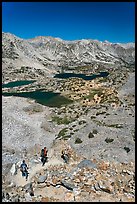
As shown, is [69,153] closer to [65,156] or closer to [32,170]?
[65,156]

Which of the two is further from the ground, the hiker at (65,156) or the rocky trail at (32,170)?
the hiker at (65,156)

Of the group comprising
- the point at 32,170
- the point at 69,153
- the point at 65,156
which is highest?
the point at 69,153

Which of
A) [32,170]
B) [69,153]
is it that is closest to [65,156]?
[69,153]

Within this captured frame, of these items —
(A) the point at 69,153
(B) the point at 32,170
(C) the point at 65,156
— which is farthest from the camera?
(A) the point at 69,153

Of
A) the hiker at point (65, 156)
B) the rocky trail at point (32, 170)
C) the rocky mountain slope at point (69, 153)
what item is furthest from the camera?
the hiker at point (65, 156)

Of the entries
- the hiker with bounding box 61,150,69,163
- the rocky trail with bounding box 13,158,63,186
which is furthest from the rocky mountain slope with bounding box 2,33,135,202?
the hiker with bounding box 61,150,69,163

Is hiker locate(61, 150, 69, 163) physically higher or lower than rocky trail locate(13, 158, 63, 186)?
higher

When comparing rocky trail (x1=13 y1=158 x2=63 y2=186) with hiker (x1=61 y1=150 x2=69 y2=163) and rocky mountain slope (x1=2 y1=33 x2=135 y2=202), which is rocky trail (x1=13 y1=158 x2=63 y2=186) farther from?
hiker (x1=61 y1=150 x2=69 y2=163)

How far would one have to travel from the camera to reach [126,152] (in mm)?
31156

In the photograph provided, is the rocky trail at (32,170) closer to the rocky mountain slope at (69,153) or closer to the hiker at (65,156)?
the rocky mountain slope at (69,153)

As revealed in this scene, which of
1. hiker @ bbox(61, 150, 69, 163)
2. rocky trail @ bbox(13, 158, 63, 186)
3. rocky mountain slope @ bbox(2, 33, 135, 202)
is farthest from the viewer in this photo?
hiker @ bbox(61, 150, 69, 163)

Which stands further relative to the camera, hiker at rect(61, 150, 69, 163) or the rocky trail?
hiker at rect(61, 150, 69, 163)

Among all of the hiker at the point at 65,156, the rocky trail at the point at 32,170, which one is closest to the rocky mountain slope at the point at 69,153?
the rocky trail at the point at 32,170

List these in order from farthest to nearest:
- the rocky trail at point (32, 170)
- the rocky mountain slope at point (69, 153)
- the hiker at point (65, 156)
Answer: the hiker at point (65, 156) → the rocky trail at point (32, 170) → the rocky mountain slope at point (69, 153)
